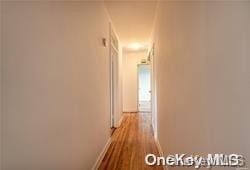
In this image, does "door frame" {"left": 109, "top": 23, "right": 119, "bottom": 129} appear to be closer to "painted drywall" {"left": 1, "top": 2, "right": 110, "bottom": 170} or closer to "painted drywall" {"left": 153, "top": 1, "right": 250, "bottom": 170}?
"painted drywall" {"left": 1, "top": 2, "right": 110, "bottom": 170}

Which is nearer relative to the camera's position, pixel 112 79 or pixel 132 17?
pixel 132 17

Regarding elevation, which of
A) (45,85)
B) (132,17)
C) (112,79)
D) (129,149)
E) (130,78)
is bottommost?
(129,149)

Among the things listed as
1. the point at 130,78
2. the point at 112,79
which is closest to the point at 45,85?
the point at 112,79

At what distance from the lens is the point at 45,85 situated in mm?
1342

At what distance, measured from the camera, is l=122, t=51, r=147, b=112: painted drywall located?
29.1ft

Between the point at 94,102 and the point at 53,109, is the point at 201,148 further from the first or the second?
the point at 94,102

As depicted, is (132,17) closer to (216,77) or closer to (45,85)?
(45,85)

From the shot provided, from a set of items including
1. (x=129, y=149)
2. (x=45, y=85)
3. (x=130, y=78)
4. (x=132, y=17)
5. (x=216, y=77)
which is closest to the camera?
(x=216, y=77)

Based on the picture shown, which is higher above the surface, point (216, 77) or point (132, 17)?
point (132, 17)

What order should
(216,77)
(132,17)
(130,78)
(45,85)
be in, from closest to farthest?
(216,77), (45,85), (132,17), (130,78)

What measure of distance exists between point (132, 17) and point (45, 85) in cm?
327

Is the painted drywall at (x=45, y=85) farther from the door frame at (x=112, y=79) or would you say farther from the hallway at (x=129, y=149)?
the door frame at (x=112, y=79)

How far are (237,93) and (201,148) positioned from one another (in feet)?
1.72

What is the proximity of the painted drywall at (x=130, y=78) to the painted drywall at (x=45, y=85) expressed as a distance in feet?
21.4
